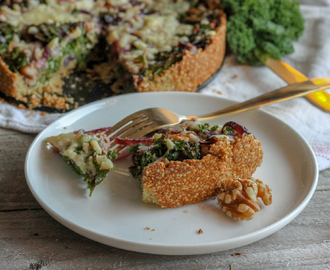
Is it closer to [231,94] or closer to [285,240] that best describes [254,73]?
[231,94]

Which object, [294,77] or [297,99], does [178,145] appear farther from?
[294,77]

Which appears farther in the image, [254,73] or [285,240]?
[254,73]

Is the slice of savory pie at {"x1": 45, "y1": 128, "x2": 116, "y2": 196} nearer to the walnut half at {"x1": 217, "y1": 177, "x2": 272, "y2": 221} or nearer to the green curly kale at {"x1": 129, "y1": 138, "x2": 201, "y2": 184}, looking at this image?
the green curly kale at {"x1": 129, "y1": 138, "x2": 201, "y2": 184}

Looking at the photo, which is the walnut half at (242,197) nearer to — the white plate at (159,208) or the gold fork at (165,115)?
the white plate at (159,208)

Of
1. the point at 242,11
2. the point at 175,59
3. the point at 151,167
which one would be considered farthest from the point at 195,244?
the point at 242,11

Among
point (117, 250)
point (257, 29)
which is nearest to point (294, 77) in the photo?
point (257, 29)

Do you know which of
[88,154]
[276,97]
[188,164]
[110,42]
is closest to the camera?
[188,164]
